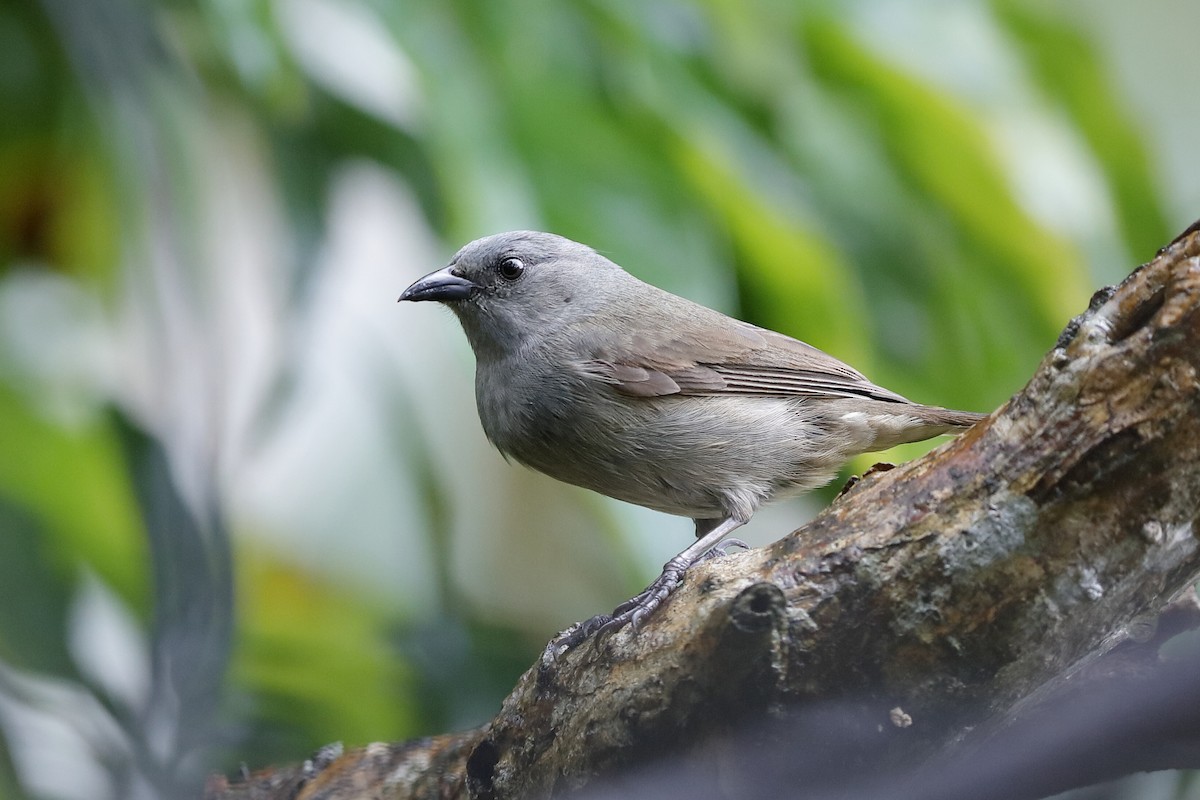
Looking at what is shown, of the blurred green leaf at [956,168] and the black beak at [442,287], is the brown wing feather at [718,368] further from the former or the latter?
the blurred green leaf at [956,168]

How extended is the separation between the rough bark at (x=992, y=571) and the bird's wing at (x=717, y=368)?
1013 mm

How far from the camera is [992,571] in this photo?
5.79 ft

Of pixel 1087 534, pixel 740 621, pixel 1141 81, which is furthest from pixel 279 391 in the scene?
pixel 1141 81

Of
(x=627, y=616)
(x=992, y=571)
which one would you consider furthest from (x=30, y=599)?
(x=992, y=571)

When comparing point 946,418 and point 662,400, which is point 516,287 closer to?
point 662,400

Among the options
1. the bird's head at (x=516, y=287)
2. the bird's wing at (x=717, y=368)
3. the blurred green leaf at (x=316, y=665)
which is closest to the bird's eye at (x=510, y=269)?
the bird's head at (x=516, y=287)

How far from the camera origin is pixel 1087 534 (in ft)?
5.63

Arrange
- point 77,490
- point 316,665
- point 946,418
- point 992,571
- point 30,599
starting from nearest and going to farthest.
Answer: point 992,571 → point 946,418 → point 30,599 → point 77,490 → point 316,665

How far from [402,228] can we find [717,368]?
2030mm

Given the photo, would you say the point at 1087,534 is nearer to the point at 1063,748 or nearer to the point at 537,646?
the point at 1063,748

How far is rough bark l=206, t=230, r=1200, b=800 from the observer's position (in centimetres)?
169

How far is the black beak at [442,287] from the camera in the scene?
3213mm

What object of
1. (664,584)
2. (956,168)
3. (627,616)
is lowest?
(627,616)

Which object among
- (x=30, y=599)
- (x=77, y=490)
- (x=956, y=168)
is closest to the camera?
(x=30, y=599)
